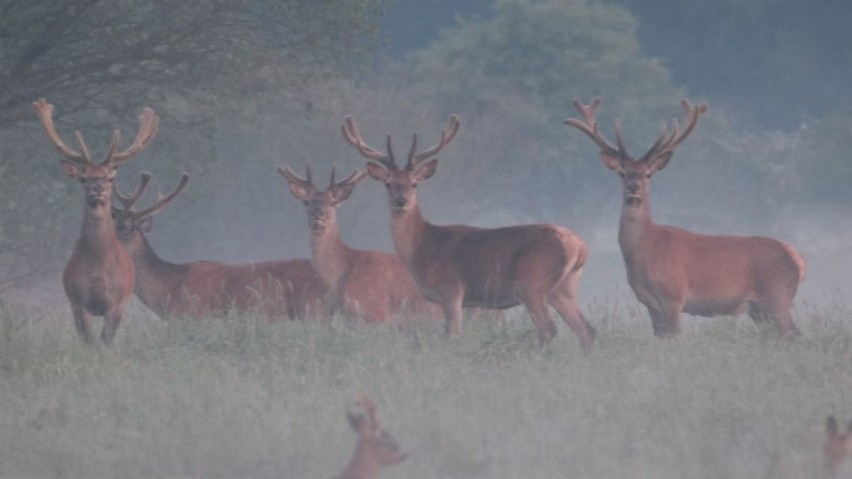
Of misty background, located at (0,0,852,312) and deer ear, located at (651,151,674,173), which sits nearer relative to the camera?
deer ear, located at (651,151,674,173)

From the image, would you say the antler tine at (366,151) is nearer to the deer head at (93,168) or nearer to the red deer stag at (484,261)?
the red deer stag at (484,261)

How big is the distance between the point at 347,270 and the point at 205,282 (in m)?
1.36

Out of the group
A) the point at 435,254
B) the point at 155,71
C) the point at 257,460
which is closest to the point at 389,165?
the point at 435,254

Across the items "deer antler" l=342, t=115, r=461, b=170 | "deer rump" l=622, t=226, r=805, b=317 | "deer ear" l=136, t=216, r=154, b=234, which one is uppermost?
"deer antler" l=342, t=115, r=461, b=170

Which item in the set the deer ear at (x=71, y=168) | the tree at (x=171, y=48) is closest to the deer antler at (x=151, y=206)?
the deer ear at (x=71, y=168)

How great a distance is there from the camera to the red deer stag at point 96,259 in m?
12.0

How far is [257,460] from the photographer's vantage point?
7.96m

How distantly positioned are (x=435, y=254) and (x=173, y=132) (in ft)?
20.5

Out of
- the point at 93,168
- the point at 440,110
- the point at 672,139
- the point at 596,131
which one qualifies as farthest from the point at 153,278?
the point at 440,110

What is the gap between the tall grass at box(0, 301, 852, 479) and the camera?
25.9ft

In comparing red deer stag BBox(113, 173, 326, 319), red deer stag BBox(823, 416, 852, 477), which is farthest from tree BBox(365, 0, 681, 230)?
red deer stag BBox(823, 416, 852, 477)

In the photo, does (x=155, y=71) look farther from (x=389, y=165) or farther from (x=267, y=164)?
(x=267, y=164)

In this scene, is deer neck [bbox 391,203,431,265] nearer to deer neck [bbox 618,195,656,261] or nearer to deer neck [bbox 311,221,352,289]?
deer neck [bbox 311,221,352,289]

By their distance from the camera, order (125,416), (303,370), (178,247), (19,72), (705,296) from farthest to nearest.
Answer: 1. (178,247)
2. (19,72)
3. (705,296)
4. (303,370)
5. (125,416)
